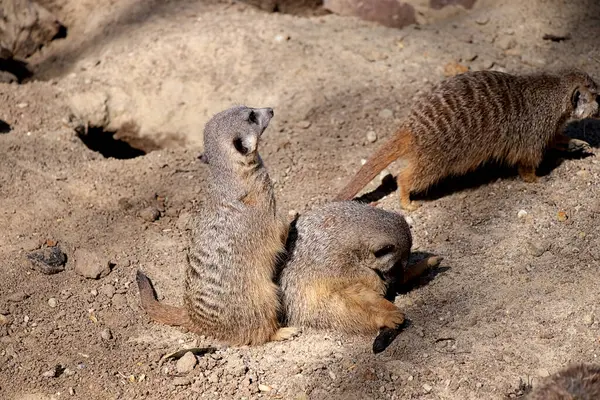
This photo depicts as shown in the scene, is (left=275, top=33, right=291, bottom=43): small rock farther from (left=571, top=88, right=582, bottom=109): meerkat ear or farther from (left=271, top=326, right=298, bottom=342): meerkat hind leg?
(left=271, top=326, right=298, bottom=342): meerkat hind leg

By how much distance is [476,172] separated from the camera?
12.6 feet

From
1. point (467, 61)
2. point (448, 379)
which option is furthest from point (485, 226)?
point (467, 61)

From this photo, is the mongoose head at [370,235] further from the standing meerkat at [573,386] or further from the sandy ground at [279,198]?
the standing meerkat at [573,386]

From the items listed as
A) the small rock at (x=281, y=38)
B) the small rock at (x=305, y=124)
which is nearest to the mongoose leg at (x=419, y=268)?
the small rock at (x=305, y=124)

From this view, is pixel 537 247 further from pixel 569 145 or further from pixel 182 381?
pixel 182 381

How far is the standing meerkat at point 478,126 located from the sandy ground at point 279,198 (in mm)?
158

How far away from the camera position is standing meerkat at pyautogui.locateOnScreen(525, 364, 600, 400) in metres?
2.07

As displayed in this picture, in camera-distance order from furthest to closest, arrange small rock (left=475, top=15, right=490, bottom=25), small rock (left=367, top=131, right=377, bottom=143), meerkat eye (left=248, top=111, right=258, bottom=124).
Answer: small rock (left=475, top=15, right=490, bottom=25)
small rock (left=367, top=131, right=377, bottom=143)
meerkat eye (left=248, top=111, right=258, bottom=124)

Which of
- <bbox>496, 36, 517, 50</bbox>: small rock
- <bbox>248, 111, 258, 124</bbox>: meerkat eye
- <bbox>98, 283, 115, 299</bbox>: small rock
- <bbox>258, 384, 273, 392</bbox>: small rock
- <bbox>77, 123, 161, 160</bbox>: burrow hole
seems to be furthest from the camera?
<bbox>496, 36, 517, 50</bbox>: small rock

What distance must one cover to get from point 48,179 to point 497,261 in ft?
7.42

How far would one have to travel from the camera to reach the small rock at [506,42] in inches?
178

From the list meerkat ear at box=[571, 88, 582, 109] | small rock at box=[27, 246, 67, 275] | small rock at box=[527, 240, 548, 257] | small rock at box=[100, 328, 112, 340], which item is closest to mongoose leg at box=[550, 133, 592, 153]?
meerkat ear at box=[571, 88, 582, 109]

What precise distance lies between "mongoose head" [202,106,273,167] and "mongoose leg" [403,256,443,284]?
81 centimetres

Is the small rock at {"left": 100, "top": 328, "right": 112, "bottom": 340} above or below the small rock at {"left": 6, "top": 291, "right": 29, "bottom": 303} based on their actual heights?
above
